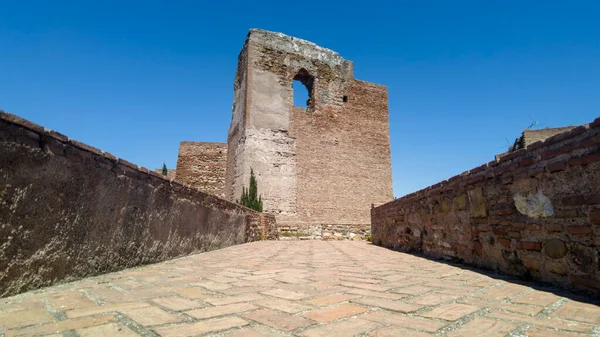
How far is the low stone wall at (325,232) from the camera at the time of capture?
12.7 meters

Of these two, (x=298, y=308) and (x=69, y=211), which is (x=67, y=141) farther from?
(x=298, y=308)

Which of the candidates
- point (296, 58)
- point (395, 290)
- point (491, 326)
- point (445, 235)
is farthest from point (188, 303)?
point (296, 58)

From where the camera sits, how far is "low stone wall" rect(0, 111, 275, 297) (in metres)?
2.05

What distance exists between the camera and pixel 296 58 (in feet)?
47.5

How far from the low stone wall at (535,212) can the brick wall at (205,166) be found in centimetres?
1246

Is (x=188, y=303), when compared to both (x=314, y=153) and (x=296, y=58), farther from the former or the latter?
(x=296, y=58)

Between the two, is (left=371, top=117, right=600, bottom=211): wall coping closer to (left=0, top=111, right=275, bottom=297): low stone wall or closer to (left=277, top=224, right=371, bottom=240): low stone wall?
(left=0, top=111, right=275, bottom=297): low stone wall

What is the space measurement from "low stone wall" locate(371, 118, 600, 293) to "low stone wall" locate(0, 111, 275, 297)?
3.53 m

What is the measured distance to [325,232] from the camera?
1345cm

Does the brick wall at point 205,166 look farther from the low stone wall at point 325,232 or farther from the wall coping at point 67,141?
the wall coping at point 67,141

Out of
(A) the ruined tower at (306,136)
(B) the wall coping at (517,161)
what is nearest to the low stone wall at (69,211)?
(B) the wall coping at (517,161)

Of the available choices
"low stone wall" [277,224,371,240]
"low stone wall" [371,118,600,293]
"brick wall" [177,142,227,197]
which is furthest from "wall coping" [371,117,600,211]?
"brick wall" [177,142,227,197]

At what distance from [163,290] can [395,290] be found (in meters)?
1.63

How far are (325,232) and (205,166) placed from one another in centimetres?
643
